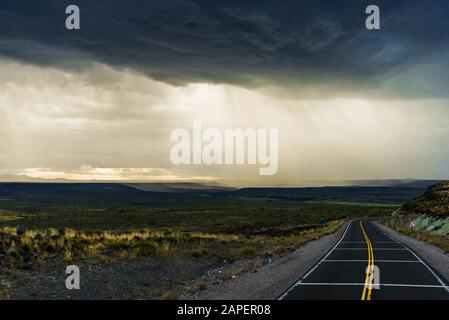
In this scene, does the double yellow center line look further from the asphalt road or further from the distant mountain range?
the distant mountain range

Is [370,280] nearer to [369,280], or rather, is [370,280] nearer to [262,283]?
[369,280]

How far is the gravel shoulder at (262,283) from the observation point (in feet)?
49.9

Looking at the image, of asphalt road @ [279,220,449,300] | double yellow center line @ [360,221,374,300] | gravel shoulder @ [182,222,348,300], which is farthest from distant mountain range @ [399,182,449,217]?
gravel shoulder @ [182,222,348,300]

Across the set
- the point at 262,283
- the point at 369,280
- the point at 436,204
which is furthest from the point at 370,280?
the point at 436,204

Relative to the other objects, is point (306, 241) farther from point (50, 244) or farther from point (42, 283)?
point (42, 283)

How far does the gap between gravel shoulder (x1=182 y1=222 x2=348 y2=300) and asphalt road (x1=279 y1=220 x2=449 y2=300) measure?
0.48m

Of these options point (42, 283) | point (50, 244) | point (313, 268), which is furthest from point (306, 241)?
point (42, 283)

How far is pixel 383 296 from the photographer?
48.0ft

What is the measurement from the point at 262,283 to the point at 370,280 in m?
4.43

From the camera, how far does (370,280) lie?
1789cm

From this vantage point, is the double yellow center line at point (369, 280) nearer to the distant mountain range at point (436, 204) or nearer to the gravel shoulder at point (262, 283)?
the gravel shoulder at point (262, 283)

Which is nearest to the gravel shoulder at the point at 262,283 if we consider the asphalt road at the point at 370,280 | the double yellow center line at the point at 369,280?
the asphalt road at the point at 370,280

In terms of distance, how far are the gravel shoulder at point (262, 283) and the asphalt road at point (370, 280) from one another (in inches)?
18.7
